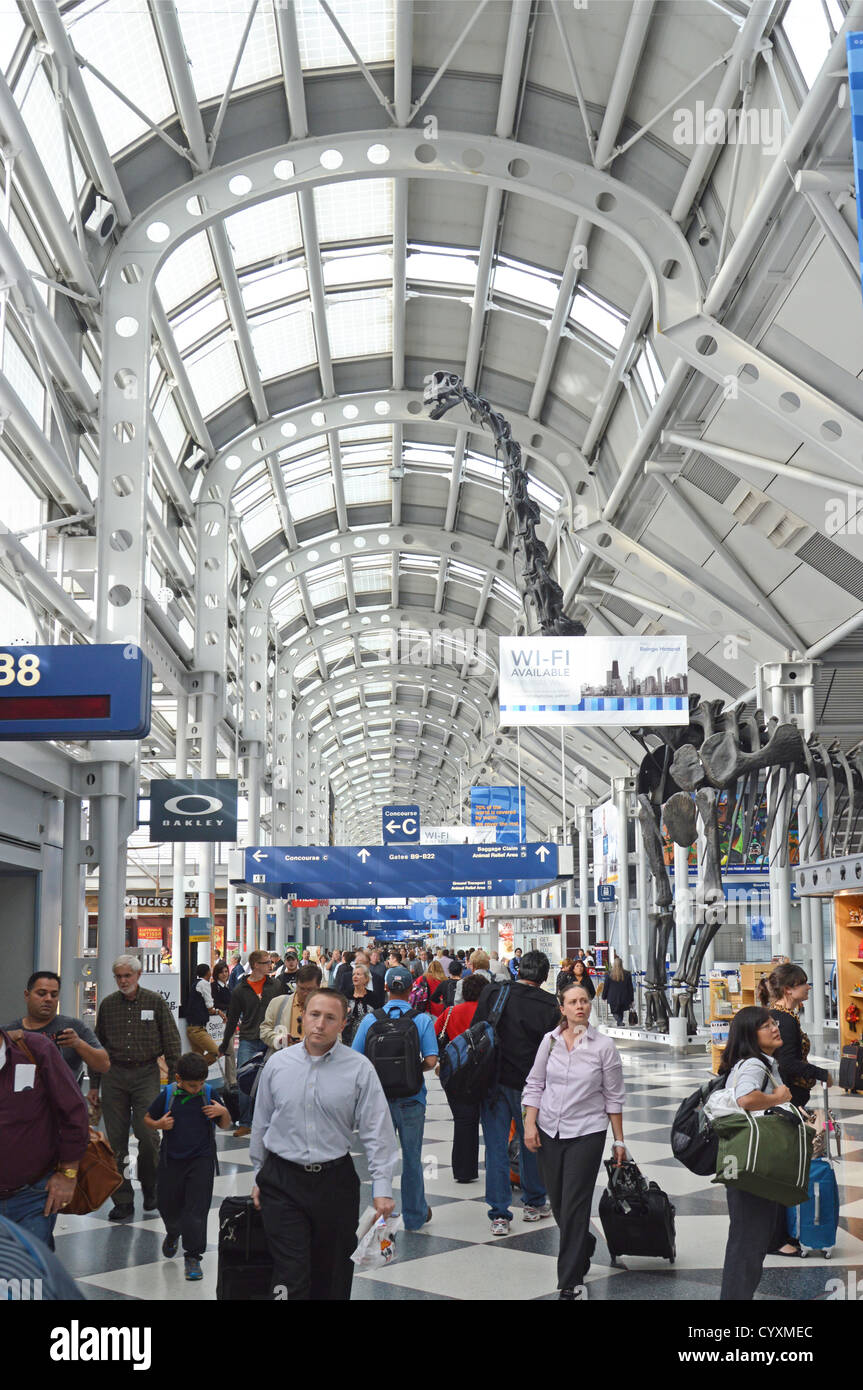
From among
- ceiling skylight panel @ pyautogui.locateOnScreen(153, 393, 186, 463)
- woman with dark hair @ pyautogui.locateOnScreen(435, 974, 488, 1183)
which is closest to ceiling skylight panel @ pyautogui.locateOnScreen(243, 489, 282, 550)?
ceiling skylight panel @ pyautogui.locateOnScreen(153, 393, 186, 463)

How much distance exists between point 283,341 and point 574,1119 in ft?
57.3

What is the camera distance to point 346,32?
43.9ft

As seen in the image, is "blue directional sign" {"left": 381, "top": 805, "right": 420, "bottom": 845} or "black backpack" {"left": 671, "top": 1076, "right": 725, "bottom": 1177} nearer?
"black backpack" {"left": 671, "top": 1076, "right": 725, "bottom": 1177}

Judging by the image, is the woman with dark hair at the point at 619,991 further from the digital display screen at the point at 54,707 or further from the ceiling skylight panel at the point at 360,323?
the digital display screen at the point at 54,707

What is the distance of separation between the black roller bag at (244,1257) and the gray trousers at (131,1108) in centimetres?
270

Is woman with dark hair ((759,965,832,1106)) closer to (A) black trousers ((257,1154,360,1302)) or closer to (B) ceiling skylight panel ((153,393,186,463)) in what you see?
(A) black trousers ((257,1154,360,1302))

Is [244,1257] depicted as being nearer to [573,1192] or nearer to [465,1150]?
[573,1192]

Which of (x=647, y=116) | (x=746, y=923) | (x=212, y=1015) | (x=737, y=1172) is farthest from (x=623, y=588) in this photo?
(x=737, y=1172)

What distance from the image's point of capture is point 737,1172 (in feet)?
13.9

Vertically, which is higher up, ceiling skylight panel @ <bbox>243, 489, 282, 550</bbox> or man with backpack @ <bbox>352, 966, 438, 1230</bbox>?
ceiling skylight panel @ <bbox>243, 489, 282, 550</bbox>

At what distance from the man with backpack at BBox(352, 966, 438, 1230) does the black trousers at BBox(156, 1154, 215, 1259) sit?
967 millimetres

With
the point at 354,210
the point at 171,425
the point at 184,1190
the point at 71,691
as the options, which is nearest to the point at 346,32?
the point at 354,210

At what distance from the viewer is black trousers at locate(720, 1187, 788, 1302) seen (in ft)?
14.2

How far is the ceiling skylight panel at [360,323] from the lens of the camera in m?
19.6
